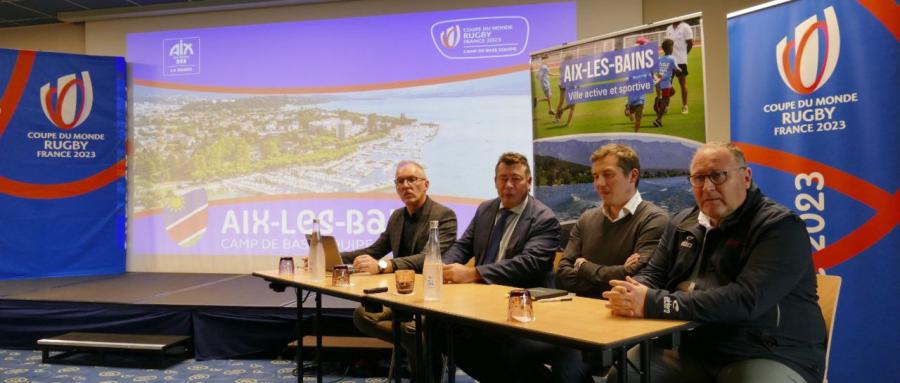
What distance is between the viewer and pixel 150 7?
616cm

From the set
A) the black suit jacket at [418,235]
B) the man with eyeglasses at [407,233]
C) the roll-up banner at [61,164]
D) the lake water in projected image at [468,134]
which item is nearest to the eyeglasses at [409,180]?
the man with eyeglasses at [407,233]

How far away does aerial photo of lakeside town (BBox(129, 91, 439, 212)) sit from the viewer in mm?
5766

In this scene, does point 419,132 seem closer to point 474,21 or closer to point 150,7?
point 474,21

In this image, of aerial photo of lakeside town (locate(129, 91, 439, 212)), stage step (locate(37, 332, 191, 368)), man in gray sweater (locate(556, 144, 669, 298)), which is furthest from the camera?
aerial photo of lakeside town (locate(129, 91, 439, 212))

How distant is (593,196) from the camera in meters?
3.76

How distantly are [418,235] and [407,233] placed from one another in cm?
10

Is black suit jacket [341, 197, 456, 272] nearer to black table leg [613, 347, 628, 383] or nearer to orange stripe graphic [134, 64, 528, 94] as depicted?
black table leg [613, 347, 628, 383]

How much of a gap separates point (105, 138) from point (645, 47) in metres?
4.97

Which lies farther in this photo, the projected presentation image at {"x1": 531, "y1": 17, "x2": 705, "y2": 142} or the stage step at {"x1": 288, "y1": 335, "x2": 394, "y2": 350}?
the stage step at {"x1": 288, "y1": 335, "x2": 394, "y2": 350}

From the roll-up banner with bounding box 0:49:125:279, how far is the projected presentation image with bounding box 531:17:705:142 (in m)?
4.21

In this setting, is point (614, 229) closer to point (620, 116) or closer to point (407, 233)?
point (620, 116)

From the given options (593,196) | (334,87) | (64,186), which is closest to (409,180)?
(593,196)

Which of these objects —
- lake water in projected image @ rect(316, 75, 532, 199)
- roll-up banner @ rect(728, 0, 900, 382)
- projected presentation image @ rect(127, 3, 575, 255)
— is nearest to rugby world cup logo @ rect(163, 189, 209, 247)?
projected presentation image @ rect(127, 3, 575, 255)

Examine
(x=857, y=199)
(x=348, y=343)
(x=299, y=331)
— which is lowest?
(x=348, y=343)
